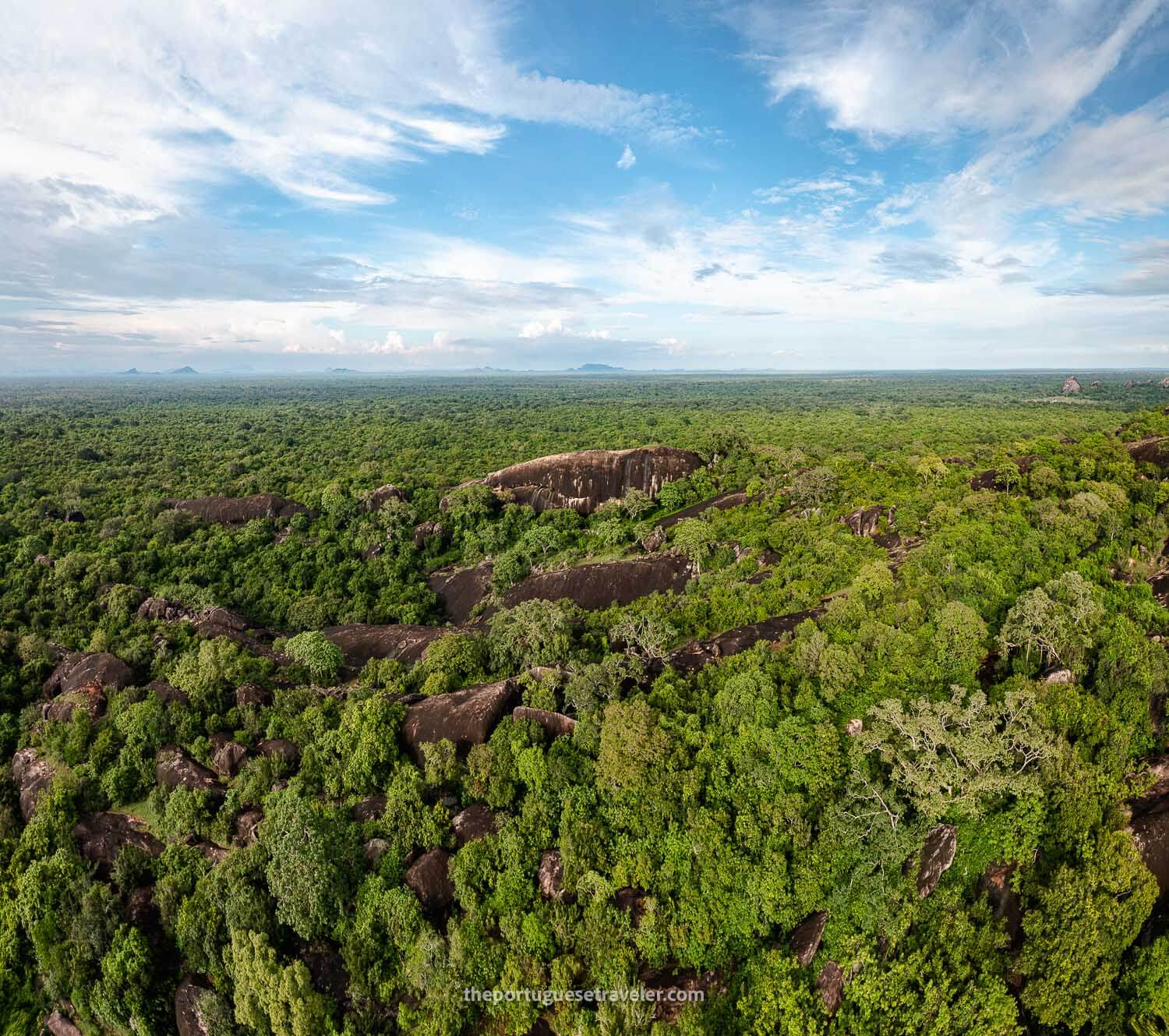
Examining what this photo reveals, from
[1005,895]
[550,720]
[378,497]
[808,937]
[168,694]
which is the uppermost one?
[378,497]

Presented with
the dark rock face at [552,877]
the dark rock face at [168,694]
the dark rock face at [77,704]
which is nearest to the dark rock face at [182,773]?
the dark rock face at [168,694]

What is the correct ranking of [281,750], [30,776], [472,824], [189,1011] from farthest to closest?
[30,776]
[281,750]
[472,824]
[189,1011]

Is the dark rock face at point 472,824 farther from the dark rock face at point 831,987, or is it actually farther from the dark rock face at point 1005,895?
the dark rock face at point 1005,895

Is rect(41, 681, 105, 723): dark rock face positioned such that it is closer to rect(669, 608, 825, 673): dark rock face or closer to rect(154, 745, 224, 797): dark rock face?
rect(154, 745, 224, 797): dark rock face

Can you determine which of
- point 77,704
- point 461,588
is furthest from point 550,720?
point 461,588

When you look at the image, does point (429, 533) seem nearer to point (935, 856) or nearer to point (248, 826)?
point (248, 826)

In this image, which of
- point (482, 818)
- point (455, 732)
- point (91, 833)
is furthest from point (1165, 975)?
point (91, 833)
